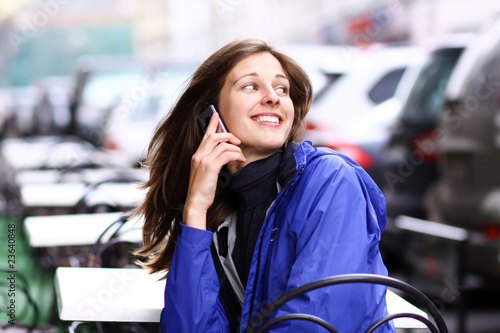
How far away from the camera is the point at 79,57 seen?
49.5m

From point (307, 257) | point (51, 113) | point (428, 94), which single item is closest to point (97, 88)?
point (51, 113)

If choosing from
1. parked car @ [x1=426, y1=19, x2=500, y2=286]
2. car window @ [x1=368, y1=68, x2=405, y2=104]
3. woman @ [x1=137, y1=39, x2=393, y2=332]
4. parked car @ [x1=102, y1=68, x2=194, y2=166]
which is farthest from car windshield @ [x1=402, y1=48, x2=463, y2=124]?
parked car @ [x1=102, y1=68, x2=194, y2=166]

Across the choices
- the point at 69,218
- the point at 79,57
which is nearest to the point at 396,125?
the point at 69,218

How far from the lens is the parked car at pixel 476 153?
4.49 meters

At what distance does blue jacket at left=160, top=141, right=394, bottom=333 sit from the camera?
184 cm

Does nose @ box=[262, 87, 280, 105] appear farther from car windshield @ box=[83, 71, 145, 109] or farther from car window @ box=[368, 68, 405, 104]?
car windshield @ box=[83, 71, 145, 109]

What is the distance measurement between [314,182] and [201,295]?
1.48 ft

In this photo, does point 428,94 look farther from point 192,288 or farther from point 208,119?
point 192,288

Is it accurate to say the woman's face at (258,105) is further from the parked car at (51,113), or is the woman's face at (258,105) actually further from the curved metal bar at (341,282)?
the parked car at (51,113)

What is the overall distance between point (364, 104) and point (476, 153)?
1.87 metres

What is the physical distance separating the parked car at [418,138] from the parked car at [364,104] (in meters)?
0.11

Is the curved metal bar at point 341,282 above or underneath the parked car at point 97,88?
above

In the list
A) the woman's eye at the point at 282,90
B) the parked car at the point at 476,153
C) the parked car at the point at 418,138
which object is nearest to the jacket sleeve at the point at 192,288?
the woman's eye at the point at 282,90

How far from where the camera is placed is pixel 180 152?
2529 mm
